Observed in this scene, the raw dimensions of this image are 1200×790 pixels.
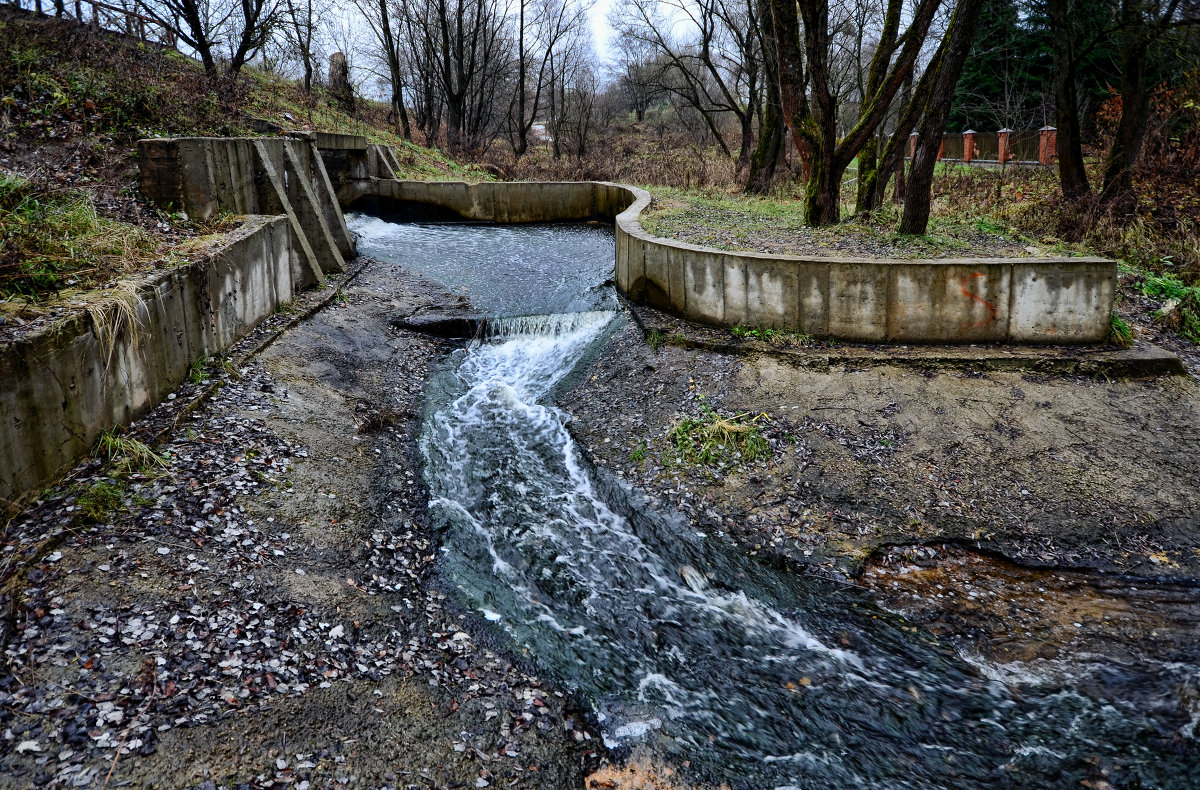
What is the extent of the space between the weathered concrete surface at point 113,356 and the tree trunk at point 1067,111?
1311 cm

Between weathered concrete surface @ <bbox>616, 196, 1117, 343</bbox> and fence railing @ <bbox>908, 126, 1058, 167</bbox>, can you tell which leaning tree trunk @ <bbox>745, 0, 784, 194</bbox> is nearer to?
fence railing @ <bbox>908, 126, 1058, 167</bbox>

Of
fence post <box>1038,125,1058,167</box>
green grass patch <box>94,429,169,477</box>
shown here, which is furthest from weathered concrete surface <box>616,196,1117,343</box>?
fence post <box>1038,125,1058,167</box>

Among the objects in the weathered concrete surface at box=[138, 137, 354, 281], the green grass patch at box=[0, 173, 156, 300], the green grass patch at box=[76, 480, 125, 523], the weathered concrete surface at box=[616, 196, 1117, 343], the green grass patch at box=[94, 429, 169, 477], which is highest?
the weathered concrete surface at box=[138, 137, 354, 281]

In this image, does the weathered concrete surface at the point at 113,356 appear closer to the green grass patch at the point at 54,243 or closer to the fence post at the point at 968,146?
the green grass patch at the point at 54,243

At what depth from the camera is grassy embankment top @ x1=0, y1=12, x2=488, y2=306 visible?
5.64m

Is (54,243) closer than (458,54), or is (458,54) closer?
(54,243)

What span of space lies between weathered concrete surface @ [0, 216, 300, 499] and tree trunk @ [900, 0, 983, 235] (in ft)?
29.4

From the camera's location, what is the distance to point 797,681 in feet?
14.5

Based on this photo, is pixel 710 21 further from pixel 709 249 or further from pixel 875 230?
pixel 709 249

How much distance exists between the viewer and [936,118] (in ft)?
34.6

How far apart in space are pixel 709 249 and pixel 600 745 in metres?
6.07

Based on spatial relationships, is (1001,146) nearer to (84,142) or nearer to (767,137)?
(767,137)

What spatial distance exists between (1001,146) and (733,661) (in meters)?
25.5

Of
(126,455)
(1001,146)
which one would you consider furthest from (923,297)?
(1001,146)
